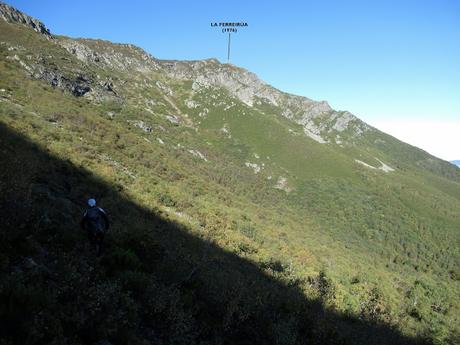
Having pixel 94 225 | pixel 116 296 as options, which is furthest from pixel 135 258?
pixel 116 296

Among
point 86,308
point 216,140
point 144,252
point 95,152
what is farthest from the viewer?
point 216,140

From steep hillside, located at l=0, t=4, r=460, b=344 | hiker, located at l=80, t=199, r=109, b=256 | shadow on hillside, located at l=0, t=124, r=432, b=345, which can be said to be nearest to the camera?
shadow on hillside, located at l=0, t=124, r=432, b=345

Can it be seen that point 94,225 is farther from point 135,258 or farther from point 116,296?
point 116,296

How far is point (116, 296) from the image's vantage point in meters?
6.97

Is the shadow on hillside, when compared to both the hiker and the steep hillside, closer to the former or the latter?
the steep hillside

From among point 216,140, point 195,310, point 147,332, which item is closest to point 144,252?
point 195,310

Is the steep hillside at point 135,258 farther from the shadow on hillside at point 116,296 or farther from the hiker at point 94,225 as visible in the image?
the hiker at point 94,225

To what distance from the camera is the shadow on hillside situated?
18.1ft

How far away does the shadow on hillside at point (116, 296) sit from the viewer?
5.51 metres

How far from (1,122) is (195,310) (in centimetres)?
1985

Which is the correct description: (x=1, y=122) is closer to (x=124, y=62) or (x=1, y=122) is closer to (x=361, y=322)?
(x=361, y=322)

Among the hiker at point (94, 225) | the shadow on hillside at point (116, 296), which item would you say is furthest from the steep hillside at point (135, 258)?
the hiker at point (94, 225)

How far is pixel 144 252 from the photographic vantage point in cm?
1105

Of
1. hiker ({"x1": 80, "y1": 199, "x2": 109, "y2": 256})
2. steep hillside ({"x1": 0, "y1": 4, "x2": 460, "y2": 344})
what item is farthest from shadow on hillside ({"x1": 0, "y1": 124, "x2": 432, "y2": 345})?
hiker ({"x1": 80, "y1": 199, "x2": 109, "y2": 256})
